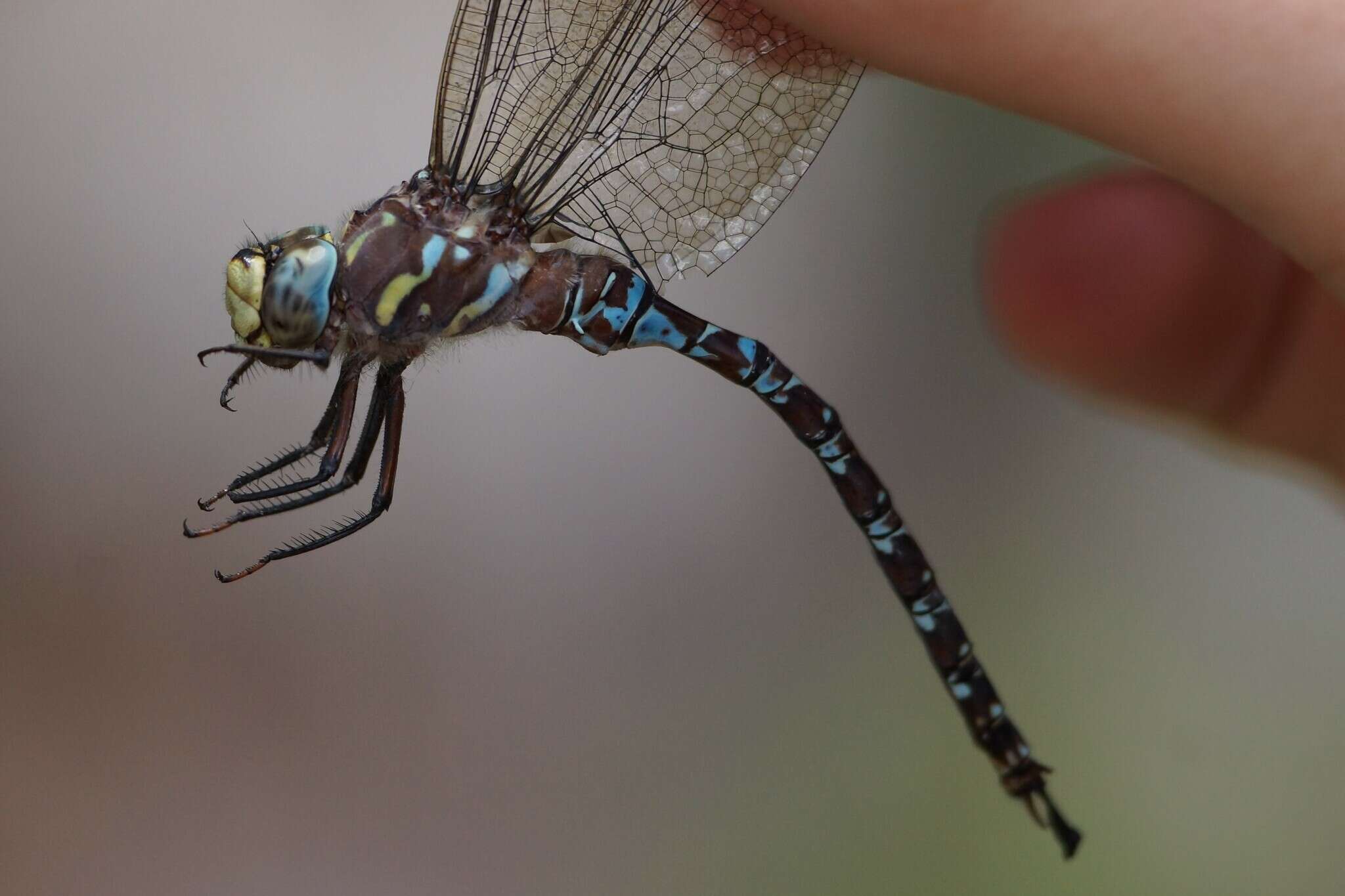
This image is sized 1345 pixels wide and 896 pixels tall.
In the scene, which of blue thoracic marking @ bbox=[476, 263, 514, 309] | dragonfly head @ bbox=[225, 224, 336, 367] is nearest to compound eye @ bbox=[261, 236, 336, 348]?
dragonfly head @ bbox=[225, 224, 336, 367]

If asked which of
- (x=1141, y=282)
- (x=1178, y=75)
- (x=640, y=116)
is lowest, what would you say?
(x=1178, y=75)

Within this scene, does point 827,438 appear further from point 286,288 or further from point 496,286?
point 286,288

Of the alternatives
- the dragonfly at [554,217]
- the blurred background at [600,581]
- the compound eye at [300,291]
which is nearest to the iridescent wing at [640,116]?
the dragonfly at [554,217]

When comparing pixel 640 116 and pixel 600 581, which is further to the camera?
pixel 600 581

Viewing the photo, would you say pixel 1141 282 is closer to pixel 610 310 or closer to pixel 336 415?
pixel 610 310

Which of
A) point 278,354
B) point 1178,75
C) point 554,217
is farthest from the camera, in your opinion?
point 554,217

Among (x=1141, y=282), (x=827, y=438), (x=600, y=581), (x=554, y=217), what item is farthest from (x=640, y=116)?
(x=600, y=581)

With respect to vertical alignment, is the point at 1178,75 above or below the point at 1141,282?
below

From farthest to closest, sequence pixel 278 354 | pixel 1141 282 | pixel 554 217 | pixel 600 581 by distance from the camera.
Result: 1. pixel 600 581
2. pixel 1141 282
3. pixel 554 217
4. pixel 278 354

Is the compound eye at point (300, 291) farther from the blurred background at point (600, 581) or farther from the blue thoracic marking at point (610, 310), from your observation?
the blurred background at point (600, 581)
